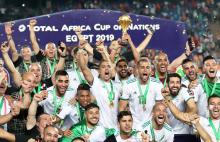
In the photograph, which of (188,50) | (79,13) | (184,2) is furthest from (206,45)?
(188,50)

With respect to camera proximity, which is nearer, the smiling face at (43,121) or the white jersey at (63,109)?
the smiling face at (43,121)

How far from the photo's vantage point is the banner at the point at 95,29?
1266 cm

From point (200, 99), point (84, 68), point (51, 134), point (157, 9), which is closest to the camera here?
point (51, 134)

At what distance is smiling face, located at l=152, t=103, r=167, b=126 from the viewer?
8.11 meters

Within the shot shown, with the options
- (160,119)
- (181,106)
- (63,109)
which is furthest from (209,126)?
(63,109)

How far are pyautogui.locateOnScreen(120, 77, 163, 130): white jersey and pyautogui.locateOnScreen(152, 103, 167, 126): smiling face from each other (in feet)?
2.18

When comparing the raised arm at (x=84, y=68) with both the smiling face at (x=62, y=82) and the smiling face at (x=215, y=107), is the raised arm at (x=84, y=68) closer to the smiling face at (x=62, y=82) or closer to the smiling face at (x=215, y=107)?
the smiling face at (x=62, y=82)

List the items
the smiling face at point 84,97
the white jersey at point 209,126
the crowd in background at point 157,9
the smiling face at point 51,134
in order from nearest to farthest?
the smiling face at point 51,134
the white jersey at point 209,126
the smiling face at point 84,97
the crowd in background at point 157,9

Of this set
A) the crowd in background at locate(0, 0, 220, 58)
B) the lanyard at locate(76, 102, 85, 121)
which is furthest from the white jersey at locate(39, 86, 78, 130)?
the crowd in background at locate(0, 0, 220, 58)

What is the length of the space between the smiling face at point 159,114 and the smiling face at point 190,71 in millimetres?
1197

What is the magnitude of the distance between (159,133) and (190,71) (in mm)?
1388

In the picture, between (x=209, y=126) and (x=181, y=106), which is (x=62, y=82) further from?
(x=209, y=126)

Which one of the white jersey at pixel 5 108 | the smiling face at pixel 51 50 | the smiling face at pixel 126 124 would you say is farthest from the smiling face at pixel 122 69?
the white jersey at pixel 5 108

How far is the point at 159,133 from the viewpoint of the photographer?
815 cm
